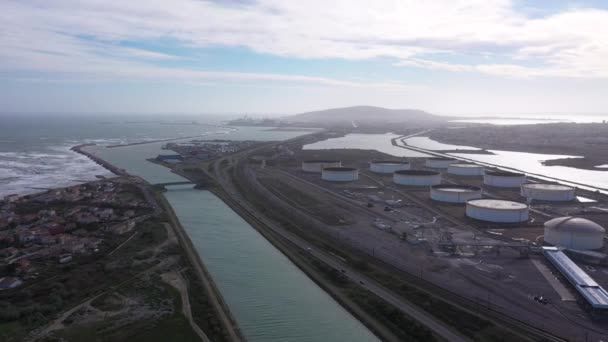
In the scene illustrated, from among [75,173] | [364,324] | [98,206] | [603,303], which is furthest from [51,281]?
[75,173]

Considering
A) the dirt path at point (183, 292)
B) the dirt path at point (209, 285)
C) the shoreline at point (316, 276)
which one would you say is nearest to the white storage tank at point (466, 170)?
the shoreline at point (316, 276)

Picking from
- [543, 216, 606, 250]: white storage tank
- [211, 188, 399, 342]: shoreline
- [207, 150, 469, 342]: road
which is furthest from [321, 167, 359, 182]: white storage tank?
[543, 216, 606, 250]: white storage tank

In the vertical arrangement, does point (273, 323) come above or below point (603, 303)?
below

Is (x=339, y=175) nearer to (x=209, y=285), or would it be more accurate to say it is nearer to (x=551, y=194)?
(x=551, y=194)

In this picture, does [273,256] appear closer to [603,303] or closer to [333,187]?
[603,303]

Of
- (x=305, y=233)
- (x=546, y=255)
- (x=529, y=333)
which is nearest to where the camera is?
(x=529, y=333)

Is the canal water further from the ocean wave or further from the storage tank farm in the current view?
the storage tank farm
